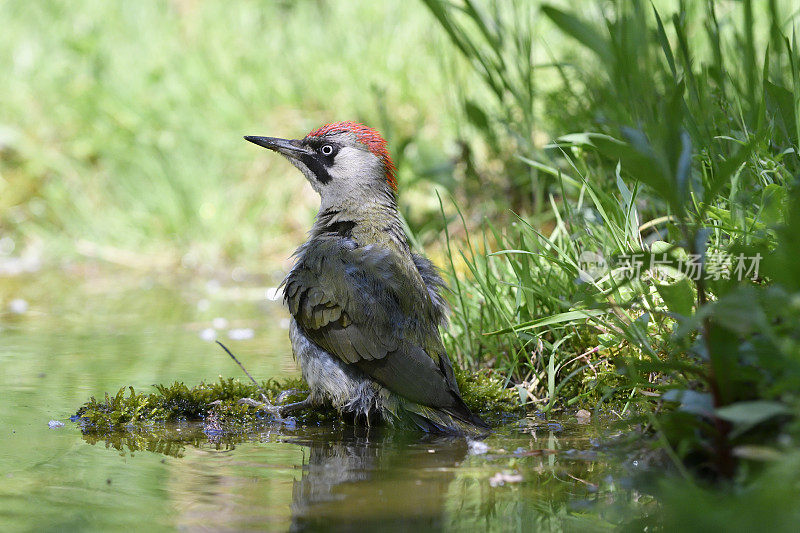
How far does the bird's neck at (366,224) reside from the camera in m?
4.14

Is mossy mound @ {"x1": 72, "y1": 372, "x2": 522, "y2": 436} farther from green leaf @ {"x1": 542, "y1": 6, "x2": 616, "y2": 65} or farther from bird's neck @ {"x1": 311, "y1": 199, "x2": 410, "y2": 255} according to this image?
green leaf @ {"x1": 542, "y1": 6, "x2": 616, "y2": 65}

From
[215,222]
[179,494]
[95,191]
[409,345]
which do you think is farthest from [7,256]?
[179,494]

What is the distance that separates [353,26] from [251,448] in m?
6.98

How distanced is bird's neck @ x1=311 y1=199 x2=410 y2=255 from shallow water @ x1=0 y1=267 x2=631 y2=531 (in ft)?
2.68

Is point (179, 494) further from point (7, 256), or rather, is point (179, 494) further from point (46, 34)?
point (46, 34)

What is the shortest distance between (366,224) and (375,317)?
0.68 meters

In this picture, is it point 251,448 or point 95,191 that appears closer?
point 251,448

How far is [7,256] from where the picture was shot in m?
8.81

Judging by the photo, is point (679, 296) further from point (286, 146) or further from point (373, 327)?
point (286, 146)

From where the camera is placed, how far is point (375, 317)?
3719mm

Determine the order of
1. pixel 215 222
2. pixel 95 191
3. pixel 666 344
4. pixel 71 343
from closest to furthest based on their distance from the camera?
pixel 666 344 < pixel 71 343 < pixel 215 222 < pixel 95 191

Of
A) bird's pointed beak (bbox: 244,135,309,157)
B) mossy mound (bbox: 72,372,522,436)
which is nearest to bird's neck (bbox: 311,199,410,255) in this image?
bird's pointed beak (bbox: 244,135,309,157)

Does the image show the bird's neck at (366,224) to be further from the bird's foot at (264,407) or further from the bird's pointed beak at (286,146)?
the bird's foot at (264,407)

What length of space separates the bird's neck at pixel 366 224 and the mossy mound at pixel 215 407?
71cm
